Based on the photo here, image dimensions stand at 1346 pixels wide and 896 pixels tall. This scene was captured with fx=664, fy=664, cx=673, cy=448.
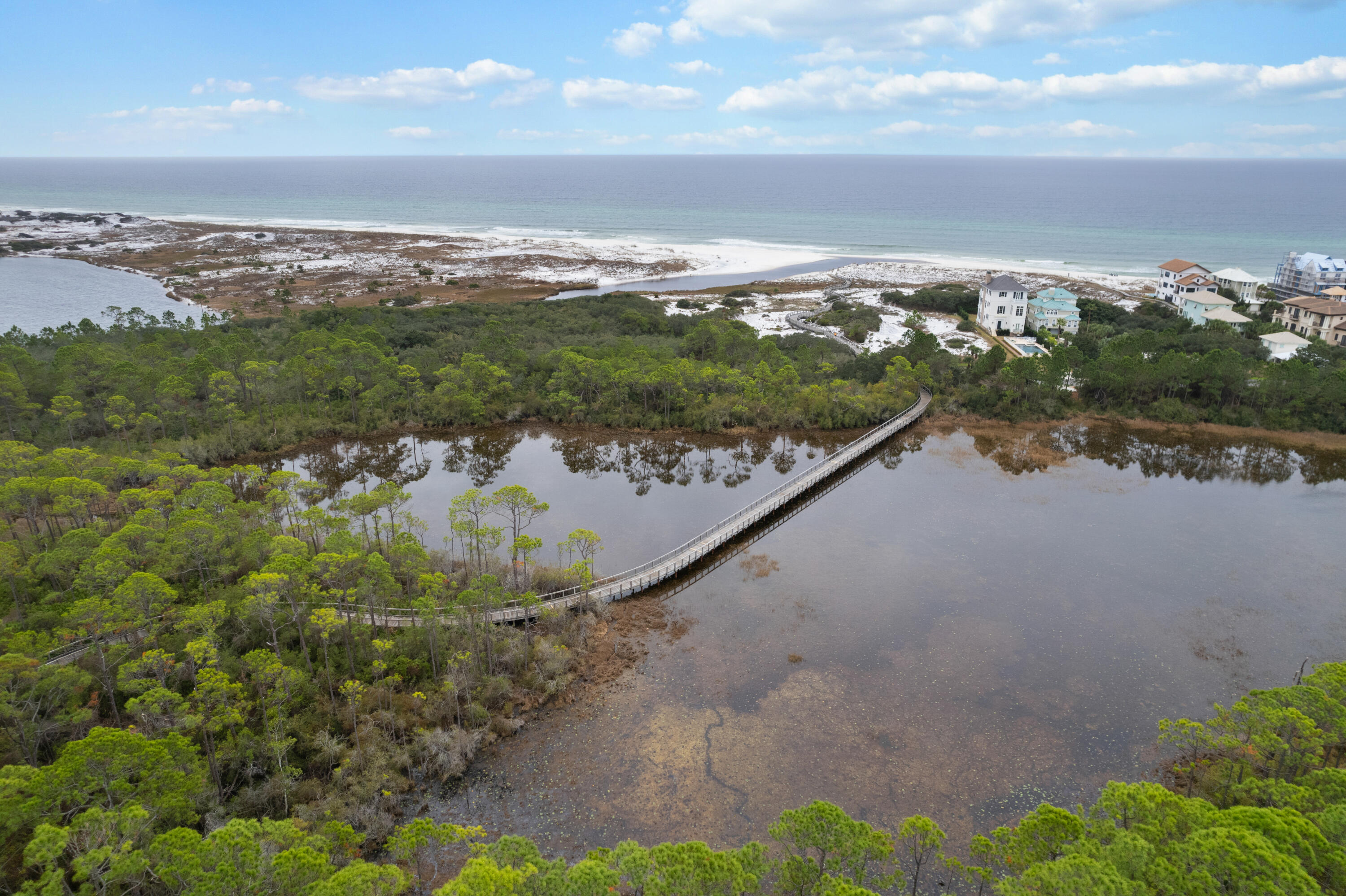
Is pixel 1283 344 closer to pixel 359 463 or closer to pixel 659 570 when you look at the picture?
pixel 659 570

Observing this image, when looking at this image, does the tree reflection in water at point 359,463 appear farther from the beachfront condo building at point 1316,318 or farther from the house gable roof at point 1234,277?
the house gable roof at point 1234,277

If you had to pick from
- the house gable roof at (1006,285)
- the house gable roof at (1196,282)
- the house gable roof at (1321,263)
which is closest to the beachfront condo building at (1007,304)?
the house gable roof at (1006,285)

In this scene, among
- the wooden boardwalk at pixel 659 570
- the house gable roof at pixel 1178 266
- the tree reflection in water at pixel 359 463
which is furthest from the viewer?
the house gable roof at pixel 1178 266

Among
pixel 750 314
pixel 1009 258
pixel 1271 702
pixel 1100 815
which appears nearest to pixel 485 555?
pixel 1100 815

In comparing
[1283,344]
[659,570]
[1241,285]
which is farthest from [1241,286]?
[659,570]

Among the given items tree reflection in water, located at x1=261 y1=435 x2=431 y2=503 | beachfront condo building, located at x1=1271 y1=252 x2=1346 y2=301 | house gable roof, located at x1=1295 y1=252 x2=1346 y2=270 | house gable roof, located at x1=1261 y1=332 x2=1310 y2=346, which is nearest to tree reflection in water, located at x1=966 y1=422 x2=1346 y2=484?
house gable roof, located at x1=1261 y1=332 x2=1310 y2=346

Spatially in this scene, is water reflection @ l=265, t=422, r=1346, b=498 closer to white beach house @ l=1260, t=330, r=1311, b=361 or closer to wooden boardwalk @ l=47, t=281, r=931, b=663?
wooden boardwalk @ l=47, t=281, r=931, b=663
